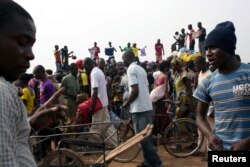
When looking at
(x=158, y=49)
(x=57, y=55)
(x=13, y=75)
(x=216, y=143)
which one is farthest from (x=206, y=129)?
(x=158, y=49)

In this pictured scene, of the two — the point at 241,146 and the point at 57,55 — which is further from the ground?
the point at 57,55

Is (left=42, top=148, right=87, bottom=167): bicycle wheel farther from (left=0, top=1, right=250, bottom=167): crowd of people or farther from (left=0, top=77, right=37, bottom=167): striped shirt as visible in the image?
(left=0, top=77, right=37, bottom=167): striped shirt

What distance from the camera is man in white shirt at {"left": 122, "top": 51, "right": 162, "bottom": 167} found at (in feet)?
19.8

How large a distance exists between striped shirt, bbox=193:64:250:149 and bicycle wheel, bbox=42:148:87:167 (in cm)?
275

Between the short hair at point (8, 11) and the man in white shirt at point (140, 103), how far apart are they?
15.0 ft

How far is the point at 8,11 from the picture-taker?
1.44 meters

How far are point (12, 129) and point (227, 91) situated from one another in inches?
77.8

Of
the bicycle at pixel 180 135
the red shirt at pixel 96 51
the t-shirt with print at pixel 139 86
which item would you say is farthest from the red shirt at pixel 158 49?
the t-shirt with print at pixel 139 86

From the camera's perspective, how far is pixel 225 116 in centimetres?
292

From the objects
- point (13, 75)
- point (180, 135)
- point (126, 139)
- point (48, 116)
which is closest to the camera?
point (13, 75)

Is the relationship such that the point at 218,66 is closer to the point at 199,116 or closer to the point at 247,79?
the point at 247,79

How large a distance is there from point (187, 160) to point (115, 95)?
4.65 m

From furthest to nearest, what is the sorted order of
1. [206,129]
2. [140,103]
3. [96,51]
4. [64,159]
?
[96,51]
[140,103]
[64,159]
[206,129]

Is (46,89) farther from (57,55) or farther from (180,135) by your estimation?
(57,55)
